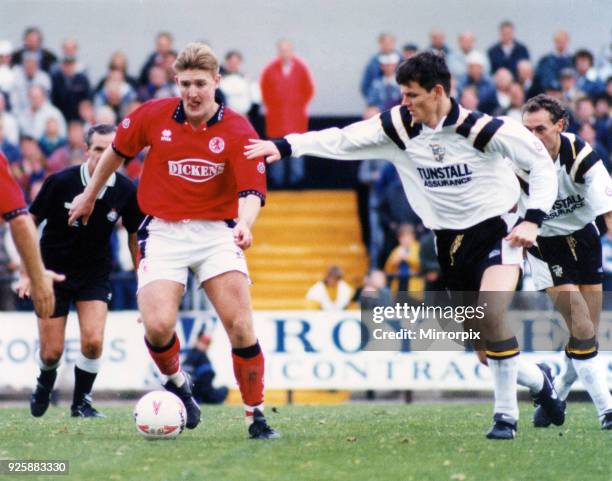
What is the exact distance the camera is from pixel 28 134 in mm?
20531

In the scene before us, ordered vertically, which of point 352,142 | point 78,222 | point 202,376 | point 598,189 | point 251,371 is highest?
point 352,142

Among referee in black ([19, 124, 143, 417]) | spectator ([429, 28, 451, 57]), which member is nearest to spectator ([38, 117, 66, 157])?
spectator ([429, 28, 451, 57])

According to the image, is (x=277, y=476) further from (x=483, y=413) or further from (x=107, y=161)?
(x=483, y=413)

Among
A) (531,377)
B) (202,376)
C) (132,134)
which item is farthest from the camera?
(202,376)

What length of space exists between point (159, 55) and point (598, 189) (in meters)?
11.7

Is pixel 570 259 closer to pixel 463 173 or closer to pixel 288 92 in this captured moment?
pixel 463 173

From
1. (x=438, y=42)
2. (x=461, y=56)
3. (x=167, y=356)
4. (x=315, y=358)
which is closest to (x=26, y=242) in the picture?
(x=167, y=356)

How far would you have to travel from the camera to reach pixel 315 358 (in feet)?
53.6

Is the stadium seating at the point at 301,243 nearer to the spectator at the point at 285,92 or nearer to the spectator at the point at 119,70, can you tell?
the spectator at the point at 285,92

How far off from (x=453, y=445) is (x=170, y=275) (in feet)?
7.18

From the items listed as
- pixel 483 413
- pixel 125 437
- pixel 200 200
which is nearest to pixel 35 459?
pixel 125 437

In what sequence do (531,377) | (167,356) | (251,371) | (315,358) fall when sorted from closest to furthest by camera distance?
(251,371) < (167,356) < (531,377) < (315,358)

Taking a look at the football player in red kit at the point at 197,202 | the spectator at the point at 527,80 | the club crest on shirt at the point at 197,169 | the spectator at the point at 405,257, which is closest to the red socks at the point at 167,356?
the football player in red kit at the point at 197,202

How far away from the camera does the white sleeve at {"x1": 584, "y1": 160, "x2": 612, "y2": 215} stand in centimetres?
1034
